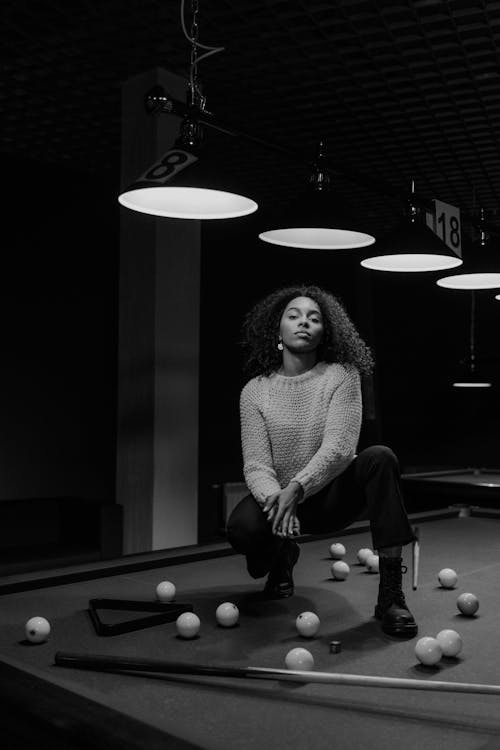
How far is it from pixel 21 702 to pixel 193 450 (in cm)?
349

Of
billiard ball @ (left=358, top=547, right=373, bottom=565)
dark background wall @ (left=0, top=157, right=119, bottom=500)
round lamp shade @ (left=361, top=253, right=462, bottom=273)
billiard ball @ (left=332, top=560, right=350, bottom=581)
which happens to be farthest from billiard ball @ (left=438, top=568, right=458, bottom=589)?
dark background wall @ (left=0, top=157, right=119, bottom=500)

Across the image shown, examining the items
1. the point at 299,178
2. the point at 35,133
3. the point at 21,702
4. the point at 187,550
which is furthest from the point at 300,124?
the point at 21,702

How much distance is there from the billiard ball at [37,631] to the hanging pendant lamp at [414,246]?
2.29 metres

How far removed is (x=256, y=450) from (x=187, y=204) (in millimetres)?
914

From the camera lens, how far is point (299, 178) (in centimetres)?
640

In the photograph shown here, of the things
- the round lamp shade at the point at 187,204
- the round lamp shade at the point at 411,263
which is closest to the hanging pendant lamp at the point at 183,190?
the round lamp shade at the point at 187,204

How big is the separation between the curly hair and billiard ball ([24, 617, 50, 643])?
4.35ft

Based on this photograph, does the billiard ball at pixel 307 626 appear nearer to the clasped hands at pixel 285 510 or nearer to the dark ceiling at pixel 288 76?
the clasped hands at pixel 285 510

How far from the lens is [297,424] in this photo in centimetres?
279

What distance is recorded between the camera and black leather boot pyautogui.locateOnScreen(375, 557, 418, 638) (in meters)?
2.13

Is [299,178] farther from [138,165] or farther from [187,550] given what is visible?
[187,550]

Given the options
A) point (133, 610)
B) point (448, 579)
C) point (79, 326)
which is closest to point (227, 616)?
point (133, 610)

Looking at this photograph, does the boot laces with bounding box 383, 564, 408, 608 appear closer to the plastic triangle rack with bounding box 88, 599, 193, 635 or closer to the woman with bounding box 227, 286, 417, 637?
the woman with bounding box 227, 286, 417, 637

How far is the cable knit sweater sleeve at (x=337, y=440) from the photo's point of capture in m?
2.60
